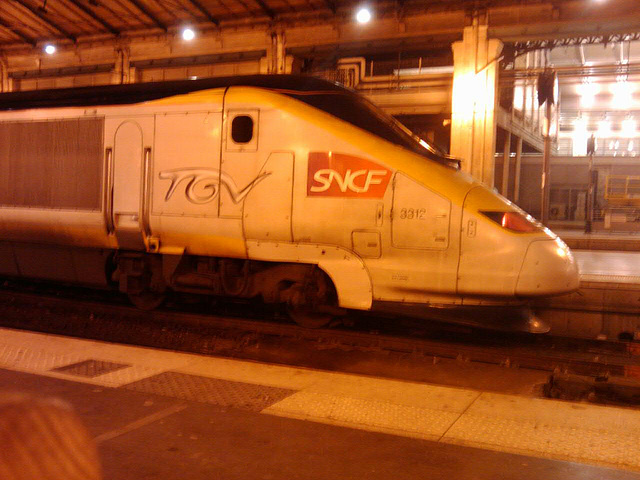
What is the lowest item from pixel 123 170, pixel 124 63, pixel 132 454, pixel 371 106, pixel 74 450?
pixel 132 454

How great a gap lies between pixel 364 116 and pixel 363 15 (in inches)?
395

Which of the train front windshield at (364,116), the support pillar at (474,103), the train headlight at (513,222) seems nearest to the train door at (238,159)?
the train front windshield at (364,116)

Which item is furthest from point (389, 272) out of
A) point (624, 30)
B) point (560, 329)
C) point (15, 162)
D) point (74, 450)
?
point (624, 30)

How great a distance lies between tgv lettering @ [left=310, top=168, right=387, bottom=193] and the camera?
23.2 ft

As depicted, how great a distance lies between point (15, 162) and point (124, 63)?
441 inches

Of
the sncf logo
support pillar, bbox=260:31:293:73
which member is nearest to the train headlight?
the sncf logo

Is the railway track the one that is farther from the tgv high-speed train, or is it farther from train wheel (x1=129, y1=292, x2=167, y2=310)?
the tgv high-speed train

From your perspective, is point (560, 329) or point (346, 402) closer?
point (346, 402)

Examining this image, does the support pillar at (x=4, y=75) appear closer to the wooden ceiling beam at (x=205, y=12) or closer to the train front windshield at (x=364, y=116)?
the wooden ceiling beam at (x=205, y=12)

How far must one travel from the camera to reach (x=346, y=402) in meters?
5.16

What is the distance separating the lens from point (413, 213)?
6.95m

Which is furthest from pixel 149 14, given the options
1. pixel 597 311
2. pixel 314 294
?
pixel 597 311

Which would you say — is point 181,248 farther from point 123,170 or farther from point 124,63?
point 124,63

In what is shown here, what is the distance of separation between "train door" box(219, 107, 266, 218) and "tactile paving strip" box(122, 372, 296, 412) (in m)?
2.50
